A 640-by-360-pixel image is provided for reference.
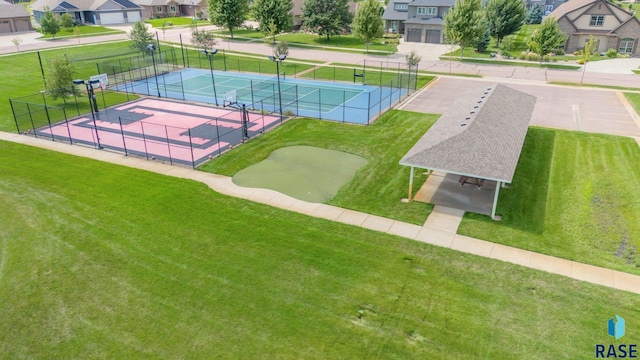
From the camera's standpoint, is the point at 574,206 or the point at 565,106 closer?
the point at 574,206

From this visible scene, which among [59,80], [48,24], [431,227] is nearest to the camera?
[431,227]

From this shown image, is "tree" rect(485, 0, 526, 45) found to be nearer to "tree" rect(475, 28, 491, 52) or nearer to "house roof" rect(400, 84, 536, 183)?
"tree" rect(475, 28, 491, 52)

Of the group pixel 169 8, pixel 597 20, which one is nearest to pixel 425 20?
pixel 597 20

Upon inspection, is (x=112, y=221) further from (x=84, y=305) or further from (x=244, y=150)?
(x=244, y=150)

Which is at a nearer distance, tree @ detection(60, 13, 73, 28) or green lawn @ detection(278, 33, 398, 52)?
green lawn @ detection(278, 33, 398, 52)

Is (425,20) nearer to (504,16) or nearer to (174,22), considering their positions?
(504,16)

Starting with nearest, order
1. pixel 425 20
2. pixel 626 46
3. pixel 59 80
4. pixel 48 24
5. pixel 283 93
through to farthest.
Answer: pixel 59 80 < pixel 283 93 < pixel 626 46 < pixel 48 24 < pixel 425 20

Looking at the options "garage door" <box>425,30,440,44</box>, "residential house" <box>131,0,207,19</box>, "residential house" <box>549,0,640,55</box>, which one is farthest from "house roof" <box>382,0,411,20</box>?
"residential house" <box>131,0,207,19</box>

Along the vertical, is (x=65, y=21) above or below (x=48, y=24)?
above
